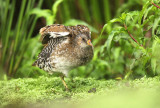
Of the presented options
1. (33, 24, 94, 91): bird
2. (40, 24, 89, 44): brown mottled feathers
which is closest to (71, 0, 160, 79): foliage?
(33, 24, 94, 91): bird

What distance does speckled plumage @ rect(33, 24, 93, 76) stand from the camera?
360 cm

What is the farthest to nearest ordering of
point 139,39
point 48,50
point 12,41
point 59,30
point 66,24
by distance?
point 12,41, point 66,24, point 48,50, point 59,30, point 139,39

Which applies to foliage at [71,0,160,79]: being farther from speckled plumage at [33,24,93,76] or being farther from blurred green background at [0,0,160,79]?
blurred green background at [0,0,160,79]

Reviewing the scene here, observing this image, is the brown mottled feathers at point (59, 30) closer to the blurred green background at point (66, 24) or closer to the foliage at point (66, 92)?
the foliage at point (66, 92)

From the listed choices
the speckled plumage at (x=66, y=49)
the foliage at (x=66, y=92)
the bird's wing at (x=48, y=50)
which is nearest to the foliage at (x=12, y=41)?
the foliage at (x=66, y=92)

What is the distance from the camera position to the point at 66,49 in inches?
144

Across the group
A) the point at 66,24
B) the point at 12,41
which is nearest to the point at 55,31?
the point at 66,24

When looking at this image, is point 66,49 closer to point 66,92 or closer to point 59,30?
point 59,30

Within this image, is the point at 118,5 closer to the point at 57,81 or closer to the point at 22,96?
the point at 57,81

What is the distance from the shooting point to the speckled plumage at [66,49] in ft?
11.8

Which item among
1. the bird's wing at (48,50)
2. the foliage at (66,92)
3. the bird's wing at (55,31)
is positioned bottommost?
Answer: the foliage at (66,92)

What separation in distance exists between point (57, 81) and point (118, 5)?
272 cm

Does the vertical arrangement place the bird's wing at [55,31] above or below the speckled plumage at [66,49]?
above

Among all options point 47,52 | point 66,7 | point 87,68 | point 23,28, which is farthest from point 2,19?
point 47,52
